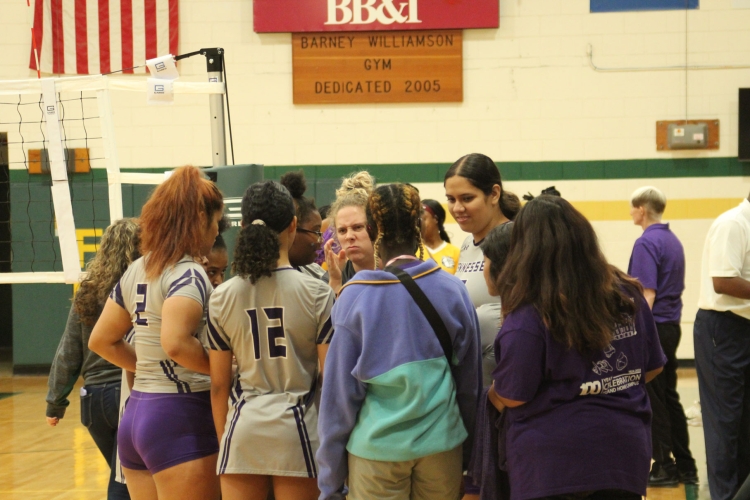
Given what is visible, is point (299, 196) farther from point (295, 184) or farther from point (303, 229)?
point (303, 229)

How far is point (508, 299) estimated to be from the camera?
2.05m

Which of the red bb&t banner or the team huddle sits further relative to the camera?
the red bb&t banner

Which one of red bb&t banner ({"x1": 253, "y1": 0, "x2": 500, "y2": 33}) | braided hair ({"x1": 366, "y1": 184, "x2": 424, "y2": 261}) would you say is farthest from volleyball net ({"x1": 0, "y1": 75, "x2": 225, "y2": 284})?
braided hair ({"x1": 366, "y1": 184, "x2": 424, "y2": 261})

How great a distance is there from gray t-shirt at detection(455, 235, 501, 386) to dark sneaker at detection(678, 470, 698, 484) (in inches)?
109

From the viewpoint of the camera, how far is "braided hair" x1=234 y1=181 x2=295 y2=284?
233cm

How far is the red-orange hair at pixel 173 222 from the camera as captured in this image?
255 centimetres

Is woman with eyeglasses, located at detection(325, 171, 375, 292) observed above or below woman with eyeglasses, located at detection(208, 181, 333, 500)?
above

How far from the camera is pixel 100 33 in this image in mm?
8602

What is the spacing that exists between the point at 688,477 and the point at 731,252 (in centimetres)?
167

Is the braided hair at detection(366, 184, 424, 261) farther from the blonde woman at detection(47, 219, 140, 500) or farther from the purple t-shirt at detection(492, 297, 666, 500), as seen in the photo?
the blonde woman at detection(47, 219, 140, 500)

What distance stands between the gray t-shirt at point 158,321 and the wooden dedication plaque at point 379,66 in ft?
20.8

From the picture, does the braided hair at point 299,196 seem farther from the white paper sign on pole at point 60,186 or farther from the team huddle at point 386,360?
the white paper sign on pole at point 60,186

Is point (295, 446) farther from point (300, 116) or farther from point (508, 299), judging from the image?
point (300, 116)

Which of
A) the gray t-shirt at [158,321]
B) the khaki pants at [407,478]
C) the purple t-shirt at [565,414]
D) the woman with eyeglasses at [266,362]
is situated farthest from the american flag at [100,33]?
the purple t-shirt at [565,414]
